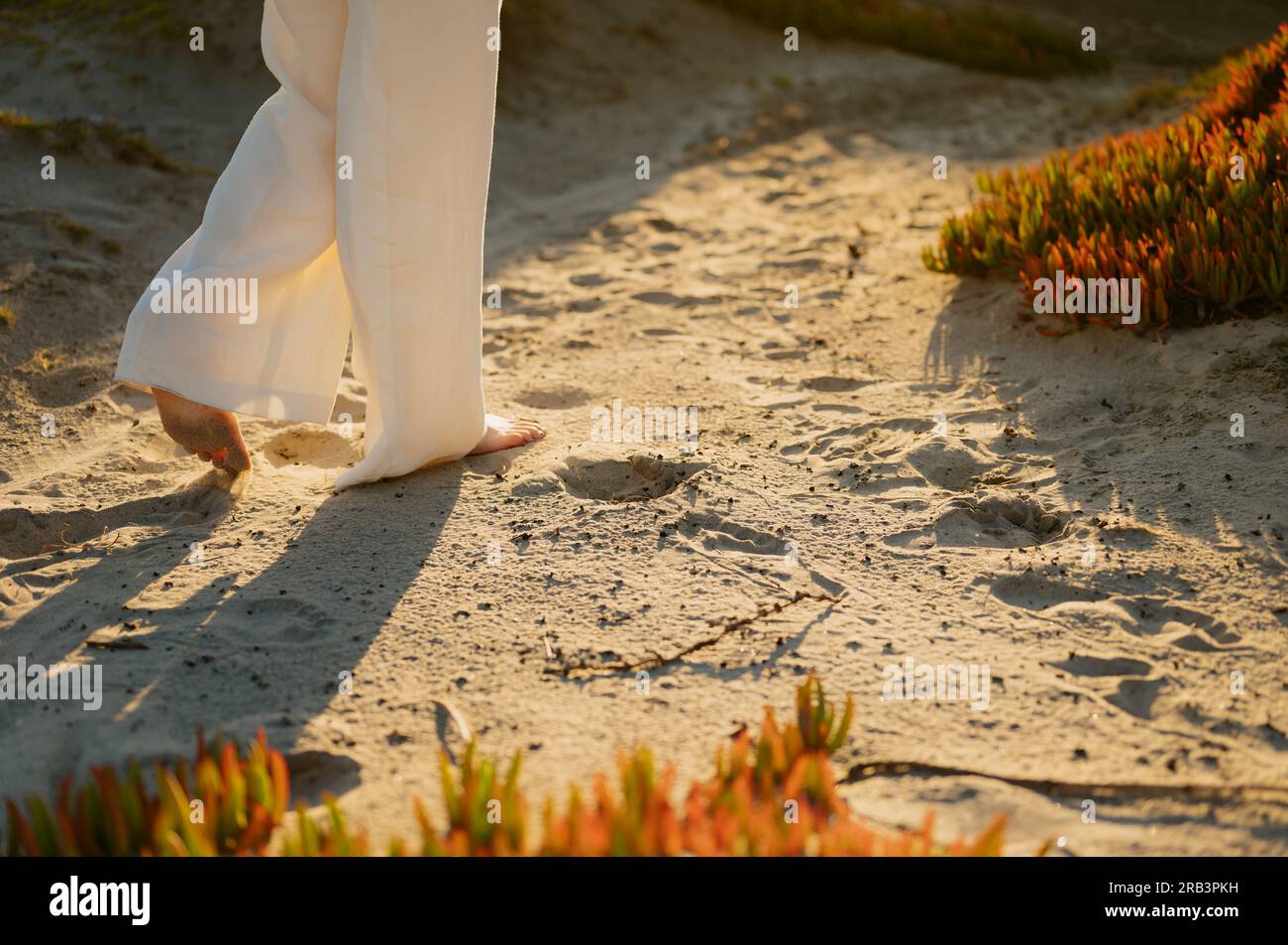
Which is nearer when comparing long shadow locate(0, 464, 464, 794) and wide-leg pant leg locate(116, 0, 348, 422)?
long shadow locate(0, 464, 464, 794)

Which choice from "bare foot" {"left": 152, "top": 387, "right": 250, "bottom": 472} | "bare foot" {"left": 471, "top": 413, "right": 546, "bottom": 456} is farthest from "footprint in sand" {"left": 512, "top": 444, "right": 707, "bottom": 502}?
"bare foot" {"left": 152, "top": 387, "right": 250, "bottom": 472}

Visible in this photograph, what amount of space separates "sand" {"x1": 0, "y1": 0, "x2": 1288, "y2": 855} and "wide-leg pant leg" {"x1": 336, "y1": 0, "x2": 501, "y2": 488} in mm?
284

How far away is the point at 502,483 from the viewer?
3.56m

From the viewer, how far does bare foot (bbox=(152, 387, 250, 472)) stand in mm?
3418

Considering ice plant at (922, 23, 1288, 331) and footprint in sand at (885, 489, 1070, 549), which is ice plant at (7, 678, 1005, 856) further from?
ice plant at (922, 23, 1288, 331)

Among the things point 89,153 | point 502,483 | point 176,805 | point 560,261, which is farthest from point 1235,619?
point 89,153

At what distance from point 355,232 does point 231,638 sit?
117 centimetres

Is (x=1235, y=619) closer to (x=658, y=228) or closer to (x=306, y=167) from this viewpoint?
(x=306, y=167)

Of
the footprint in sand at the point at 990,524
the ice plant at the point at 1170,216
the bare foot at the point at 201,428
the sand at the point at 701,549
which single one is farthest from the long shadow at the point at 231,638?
the ice plant at the point at 1170,216

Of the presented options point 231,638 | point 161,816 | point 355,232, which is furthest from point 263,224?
point 161,816

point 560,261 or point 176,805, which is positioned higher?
point 560,261

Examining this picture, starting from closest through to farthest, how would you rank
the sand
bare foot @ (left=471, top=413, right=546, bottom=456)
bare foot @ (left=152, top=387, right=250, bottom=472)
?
1. the sand
2. bare foot @ (left=152, top=387, right=250, bottom=472)
3. bare foot @ (left=471, top=413, right=546, bottom=456)

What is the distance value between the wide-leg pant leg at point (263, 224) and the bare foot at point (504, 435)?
768 millimetres
